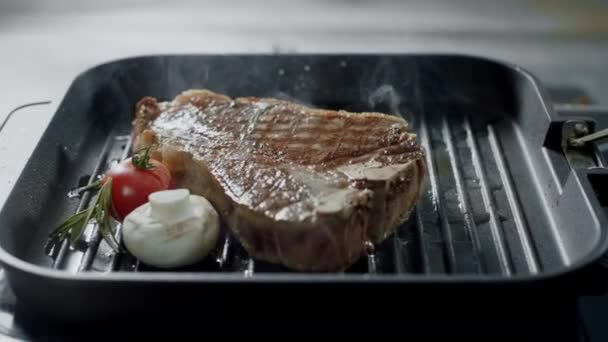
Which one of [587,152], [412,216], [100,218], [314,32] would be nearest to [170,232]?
[100,218]

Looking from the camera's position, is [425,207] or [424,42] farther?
[424,42]

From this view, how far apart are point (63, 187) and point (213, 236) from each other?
81cm

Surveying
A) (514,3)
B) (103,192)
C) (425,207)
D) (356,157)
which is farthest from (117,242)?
(514,3)

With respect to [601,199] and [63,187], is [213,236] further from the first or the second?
[601,199]

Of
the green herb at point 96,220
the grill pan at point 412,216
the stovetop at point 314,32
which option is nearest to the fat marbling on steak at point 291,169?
the grill pan at point 412,216

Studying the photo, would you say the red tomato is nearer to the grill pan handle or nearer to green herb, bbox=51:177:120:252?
green herb, bbox=51:177:120:252

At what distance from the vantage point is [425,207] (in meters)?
2.46

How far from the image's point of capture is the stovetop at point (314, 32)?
394 centimetres

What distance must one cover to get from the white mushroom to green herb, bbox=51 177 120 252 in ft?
0.40

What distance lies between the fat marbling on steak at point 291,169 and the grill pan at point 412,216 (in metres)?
0.12

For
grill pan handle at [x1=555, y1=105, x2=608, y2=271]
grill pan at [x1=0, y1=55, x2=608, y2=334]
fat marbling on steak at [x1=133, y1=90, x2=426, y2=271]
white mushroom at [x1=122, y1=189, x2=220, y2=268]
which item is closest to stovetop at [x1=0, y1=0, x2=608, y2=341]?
grill pan at [x1=0, y1=55, x2=608, y2=334]

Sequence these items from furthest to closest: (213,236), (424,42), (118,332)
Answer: (424,42) < (213,236) < (118,332)

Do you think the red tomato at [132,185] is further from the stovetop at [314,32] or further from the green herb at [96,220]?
the stovetop at [314,32]

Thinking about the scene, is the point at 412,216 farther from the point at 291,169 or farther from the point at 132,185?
the point at 132,185
